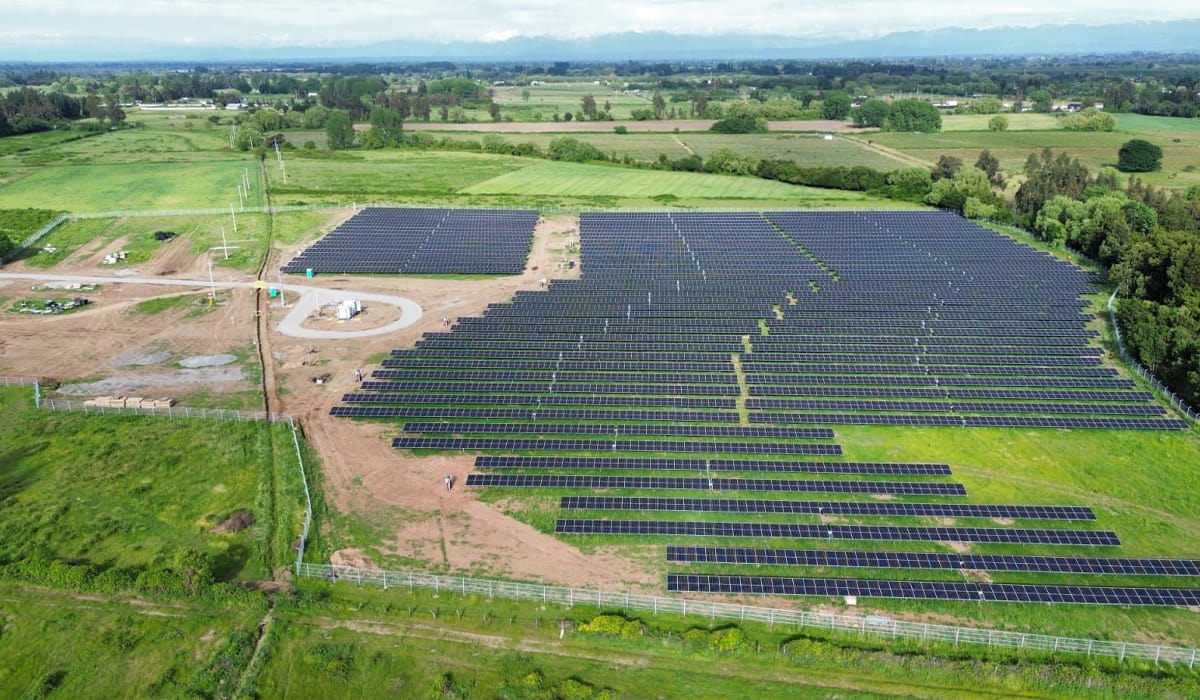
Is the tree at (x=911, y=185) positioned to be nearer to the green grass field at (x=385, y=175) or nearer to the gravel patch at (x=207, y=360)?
the green grass field at (x=385, y=175)

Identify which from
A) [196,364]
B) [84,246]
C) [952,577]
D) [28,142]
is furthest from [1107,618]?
[28,142]

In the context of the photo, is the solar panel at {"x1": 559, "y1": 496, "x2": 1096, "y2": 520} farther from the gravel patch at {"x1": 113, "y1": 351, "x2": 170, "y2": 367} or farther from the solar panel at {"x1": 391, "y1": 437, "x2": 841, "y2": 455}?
the gravel patch at {"x1": 113, "y1": 351, "x2": 170, "y2": 367}

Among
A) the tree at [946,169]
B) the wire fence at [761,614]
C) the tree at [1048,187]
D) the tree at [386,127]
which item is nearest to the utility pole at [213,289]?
the wire fence at [761,614]

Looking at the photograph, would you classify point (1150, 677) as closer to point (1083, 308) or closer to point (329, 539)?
point (329, 539)

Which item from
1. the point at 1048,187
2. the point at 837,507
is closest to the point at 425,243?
the point at 837,507

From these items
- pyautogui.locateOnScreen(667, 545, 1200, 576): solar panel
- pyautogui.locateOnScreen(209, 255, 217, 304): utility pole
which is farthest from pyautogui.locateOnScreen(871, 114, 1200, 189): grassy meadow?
pyautogui.locateOnScreen(209, 255, 217, 304): utility pole

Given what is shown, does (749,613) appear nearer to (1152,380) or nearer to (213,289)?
(1152,380)
